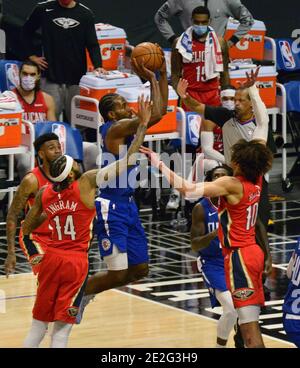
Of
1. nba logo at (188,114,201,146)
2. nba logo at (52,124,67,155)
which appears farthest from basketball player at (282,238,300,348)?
nba logo at (188,114,201,146)

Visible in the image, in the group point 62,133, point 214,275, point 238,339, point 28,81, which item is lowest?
point 238,339

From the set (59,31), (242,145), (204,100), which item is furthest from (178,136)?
(242,145)

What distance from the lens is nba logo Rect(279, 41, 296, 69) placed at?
70.0ft

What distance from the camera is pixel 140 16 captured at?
21.0m

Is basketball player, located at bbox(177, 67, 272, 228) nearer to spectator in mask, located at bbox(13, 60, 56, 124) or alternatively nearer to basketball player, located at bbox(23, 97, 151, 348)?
basketball player, located at bbox(23, 97, 151, 348)

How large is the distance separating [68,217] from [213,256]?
5.46 ft

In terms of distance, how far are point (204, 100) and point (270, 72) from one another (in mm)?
1536

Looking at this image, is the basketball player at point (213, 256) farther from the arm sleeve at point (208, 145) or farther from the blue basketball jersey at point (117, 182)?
the arm sleeve at point (208, 145)

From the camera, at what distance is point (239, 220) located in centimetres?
1223

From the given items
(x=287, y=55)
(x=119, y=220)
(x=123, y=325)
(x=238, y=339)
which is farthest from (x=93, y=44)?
(x=238, y=339)

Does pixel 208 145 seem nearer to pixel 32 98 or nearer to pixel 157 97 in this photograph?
pixel 32 98

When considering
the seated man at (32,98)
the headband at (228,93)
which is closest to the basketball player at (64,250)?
the headband at (228,93)

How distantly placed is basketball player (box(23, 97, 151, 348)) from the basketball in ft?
8.90
